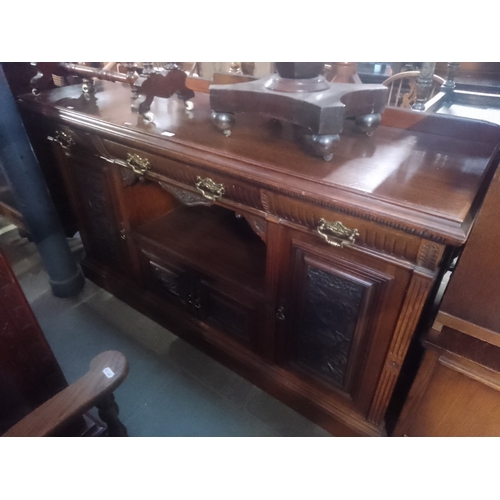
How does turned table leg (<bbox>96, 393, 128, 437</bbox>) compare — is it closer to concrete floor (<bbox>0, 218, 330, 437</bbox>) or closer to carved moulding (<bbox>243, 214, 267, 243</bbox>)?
concrete floor (<bbox>0, 218, 330, 437</bbox>)

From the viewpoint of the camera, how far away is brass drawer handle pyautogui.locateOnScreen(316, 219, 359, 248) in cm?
77

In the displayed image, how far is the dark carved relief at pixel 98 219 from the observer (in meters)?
1.34

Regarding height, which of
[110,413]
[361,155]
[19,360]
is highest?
[361,155]

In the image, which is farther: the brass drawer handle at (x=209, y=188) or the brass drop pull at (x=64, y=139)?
the brass drop pull at (x=64, y=139)

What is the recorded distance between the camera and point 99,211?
Result: 1.42 metres

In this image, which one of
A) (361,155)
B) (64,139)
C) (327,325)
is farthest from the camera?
(64,139)

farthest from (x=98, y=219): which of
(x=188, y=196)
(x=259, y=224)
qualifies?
(x=259, y=224)


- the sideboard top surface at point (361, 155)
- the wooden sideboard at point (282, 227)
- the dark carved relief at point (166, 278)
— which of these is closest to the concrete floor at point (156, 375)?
the wooden sideboard at point (282, 227)

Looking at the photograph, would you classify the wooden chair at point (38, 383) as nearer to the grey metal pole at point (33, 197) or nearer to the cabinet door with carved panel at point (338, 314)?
the cabinet door with carved panel at point (338, 314)

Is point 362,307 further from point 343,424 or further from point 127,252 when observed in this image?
point 127,252

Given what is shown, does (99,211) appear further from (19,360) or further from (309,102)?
(309,102)

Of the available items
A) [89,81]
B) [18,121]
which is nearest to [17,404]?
[18,121]

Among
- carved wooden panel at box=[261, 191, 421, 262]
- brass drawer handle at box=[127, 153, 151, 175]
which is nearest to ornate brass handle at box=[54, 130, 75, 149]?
brass drawer handle at box=[127, 153, 151, 175]

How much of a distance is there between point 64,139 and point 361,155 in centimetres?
97
